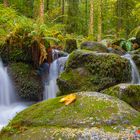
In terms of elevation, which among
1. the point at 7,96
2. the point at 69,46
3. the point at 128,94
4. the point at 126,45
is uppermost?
the point at 69,46

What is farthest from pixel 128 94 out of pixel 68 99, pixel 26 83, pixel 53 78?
pixel 53 78

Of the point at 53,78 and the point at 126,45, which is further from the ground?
the point at 126,45

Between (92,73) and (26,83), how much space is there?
6.15ft

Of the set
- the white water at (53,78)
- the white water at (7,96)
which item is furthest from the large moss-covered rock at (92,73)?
the white water at (7,96)

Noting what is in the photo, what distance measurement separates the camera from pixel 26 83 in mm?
8531

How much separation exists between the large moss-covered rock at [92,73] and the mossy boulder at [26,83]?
2.80 feet

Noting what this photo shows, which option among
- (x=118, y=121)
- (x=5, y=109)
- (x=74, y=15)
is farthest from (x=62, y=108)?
(x=74, y=15)

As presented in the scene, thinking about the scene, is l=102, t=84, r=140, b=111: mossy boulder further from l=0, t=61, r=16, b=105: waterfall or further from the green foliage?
the green foliage

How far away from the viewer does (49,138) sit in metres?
3.08

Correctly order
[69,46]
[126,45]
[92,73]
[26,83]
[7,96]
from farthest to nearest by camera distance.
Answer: [126,45] < [69,46] < [26,83] < [7,96] < [92,73]

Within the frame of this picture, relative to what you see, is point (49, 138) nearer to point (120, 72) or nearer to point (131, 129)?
point (131, 129)

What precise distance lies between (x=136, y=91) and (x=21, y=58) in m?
4.06

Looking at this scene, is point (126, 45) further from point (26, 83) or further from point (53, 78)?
point (26, 83)

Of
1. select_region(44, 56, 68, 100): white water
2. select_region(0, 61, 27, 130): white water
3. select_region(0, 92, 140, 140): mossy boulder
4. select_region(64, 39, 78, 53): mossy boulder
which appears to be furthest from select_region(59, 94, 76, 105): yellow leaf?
select_region(64, 39, 78, 53): mossy boulder
